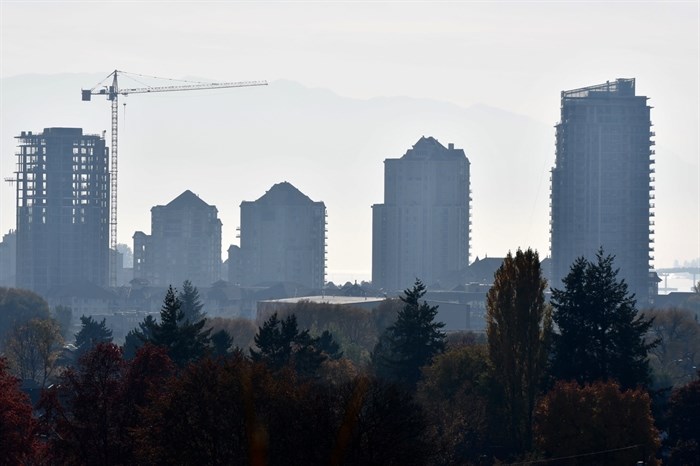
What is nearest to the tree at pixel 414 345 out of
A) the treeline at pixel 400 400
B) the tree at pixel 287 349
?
the treeline at pixel 400 400

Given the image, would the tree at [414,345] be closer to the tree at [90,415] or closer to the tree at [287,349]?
the tree at [287,349]

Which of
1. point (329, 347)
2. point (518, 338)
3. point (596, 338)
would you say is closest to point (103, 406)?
point (518, 338)

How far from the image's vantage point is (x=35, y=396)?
147125mm

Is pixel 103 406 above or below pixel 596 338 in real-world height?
below

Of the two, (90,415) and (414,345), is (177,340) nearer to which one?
(414,345)

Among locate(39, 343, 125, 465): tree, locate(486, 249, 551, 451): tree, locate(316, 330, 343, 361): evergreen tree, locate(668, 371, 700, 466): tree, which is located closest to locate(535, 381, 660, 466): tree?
locate(486, 249, 551, 451): tree

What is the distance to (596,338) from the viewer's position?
4336 inches

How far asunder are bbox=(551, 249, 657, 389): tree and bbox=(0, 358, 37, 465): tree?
134ft

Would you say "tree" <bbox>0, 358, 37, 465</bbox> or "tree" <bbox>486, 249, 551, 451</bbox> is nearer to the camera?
"tree" <bbox>0, 358, 37, 465</bbox>

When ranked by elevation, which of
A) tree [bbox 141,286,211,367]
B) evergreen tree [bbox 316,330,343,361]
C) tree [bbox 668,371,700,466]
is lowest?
tree [bbox 668,371,700,466]

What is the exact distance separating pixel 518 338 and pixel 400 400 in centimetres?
2871

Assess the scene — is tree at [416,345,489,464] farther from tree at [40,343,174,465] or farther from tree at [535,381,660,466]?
tree at [40,343,174,465]

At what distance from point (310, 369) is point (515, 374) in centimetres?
1709

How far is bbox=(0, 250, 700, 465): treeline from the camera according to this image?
71.5 meters
